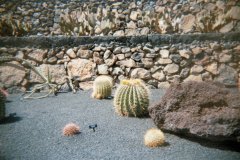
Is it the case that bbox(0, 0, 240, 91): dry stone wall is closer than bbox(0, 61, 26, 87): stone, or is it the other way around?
bbox(0, 0, 240, 91): dry stone wall

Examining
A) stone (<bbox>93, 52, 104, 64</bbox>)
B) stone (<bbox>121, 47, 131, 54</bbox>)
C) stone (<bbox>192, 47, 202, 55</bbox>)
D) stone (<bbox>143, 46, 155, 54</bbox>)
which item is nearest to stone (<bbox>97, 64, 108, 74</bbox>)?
stone (<bbox>93, 52, 104, 64</bbox>)

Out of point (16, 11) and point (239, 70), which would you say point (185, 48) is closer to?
point (239, 70)

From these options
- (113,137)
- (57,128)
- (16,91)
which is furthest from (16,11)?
(113,137)

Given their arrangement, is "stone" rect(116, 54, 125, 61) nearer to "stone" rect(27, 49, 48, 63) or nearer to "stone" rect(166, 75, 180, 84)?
"stone" rect(166, 75, 180, 84)

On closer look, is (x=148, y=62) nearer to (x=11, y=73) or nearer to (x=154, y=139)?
(x=11, y=73)

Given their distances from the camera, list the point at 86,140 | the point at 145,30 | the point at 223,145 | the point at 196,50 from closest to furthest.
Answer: the point at 223,145
the point at 86,140
the point at 196,50
the point at 145,30

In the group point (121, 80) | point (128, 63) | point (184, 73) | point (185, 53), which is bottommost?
point (121, 80)

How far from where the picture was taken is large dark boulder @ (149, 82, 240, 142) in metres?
3.51

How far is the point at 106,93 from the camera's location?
20.8 ft

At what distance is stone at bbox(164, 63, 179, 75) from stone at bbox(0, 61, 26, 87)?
3.41 metres

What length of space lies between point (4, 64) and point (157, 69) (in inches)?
144

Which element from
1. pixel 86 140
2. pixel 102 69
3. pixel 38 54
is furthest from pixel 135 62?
pixel 86 140

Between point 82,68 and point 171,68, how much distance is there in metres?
2.14

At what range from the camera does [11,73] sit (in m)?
7.55
